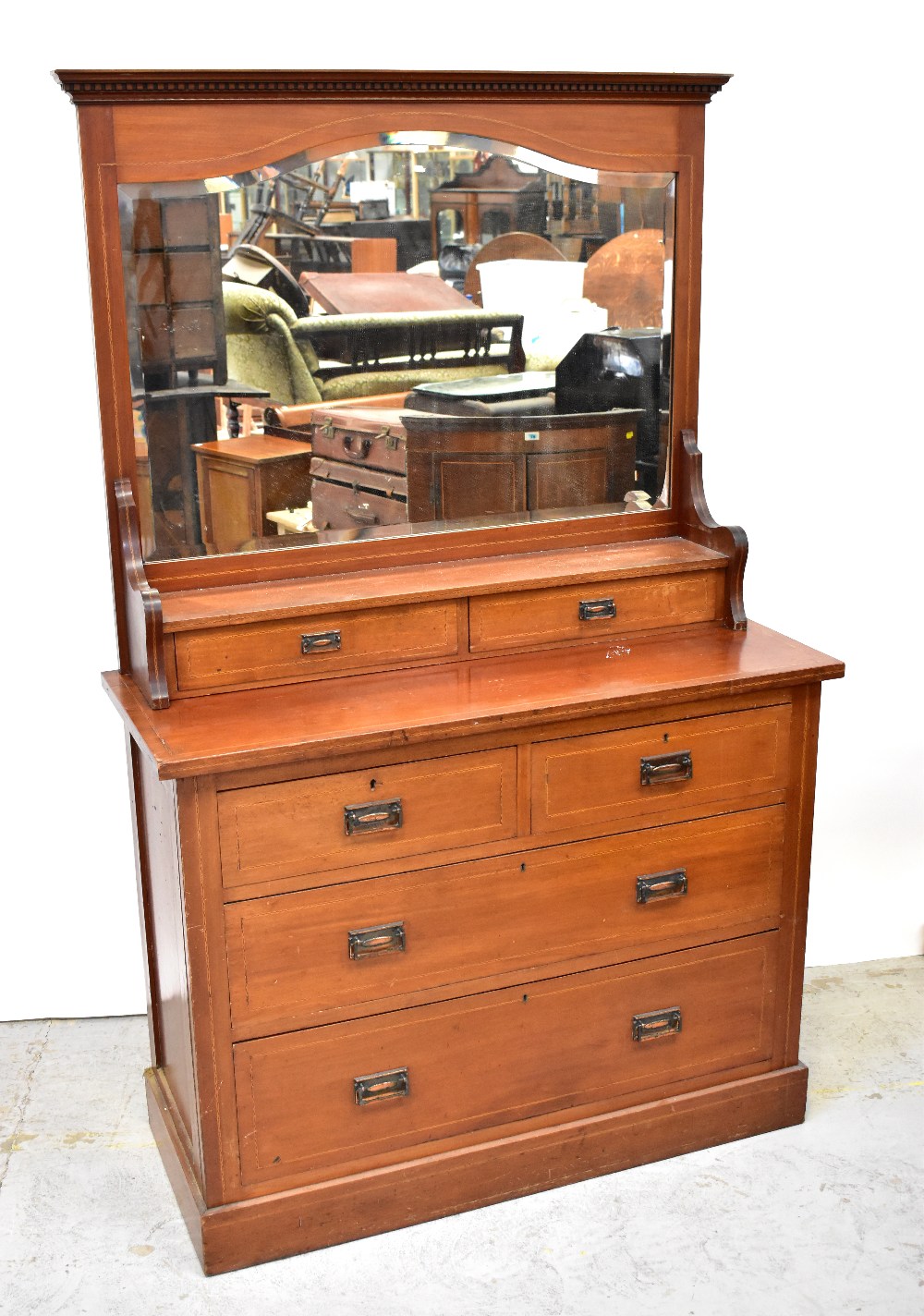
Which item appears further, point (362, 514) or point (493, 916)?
point (362, 514)

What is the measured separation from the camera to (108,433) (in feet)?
8.70

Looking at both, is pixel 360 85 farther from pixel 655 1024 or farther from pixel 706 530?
pixel 655 1024

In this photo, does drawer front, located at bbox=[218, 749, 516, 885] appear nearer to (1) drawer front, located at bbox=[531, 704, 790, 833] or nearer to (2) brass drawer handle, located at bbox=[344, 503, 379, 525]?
(1) drawer front, located at bbox=[531, 704, 790, 833]

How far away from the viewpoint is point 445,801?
261 centimetres

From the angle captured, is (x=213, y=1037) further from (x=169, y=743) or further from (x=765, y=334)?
(x=765, y=334)

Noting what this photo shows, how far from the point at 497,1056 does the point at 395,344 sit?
1.35 m

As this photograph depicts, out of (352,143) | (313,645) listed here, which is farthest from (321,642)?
(352,143)

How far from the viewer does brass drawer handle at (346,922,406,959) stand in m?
2.59

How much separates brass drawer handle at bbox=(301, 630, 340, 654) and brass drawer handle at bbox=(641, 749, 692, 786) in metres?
0.61

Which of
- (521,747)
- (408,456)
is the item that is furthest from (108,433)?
(521,747)

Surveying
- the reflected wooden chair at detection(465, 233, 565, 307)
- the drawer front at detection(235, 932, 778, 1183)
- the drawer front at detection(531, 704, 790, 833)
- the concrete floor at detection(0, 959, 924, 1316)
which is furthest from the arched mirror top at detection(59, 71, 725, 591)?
the concrete floor at detection(0, 959, 924, 1316)

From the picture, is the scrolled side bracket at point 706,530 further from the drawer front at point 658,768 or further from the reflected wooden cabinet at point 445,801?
the drawer front at point 658,768

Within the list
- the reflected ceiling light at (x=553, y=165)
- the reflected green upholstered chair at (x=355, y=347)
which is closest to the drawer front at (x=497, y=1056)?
the reflected green upholstered chair at (x=355, y=347)

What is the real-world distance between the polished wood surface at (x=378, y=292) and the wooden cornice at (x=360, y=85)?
31 centimetres
